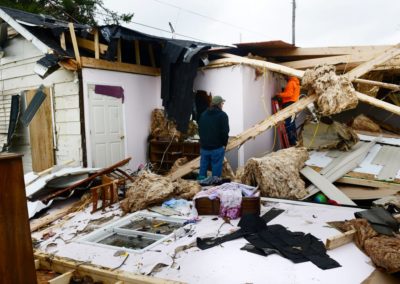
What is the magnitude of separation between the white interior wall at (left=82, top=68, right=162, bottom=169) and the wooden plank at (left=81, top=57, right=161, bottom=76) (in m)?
0.12

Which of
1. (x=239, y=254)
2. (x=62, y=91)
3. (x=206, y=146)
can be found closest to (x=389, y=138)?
(x=206, y=146)

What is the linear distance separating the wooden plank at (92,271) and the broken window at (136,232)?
569 mm

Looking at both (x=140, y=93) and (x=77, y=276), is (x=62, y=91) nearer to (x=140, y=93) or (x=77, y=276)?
(x=140, y=93)

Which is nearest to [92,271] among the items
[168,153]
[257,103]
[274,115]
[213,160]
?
[213,160]

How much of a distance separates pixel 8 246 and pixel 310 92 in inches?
238

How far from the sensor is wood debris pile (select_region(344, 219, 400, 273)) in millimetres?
3516

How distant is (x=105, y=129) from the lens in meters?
8.33

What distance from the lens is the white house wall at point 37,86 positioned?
26.1 feet

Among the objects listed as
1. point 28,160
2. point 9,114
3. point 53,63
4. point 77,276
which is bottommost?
point 77,276

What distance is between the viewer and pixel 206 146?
6992 mm

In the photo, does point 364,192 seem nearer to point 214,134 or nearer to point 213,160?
point 213,160

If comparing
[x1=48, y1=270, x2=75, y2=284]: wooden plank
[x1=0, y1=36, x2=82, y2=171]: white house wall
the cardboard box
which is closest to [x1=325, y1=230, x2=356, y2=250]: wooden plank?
the cardboard box

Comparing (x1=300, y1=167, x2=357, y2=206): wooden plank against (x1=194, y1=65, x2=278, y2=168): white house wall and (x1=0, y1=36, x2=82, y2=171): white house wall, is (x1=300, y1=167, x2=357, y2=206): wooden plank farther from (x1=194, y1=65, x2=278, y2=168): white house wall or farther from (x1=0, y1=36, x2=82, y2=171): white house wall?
(x1=0, y1=36, x2=82, y2=171): white house wall

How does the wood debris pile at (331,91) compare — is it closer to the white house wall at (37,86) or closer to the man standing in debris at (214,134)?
the man standing in debris at (214,134)
